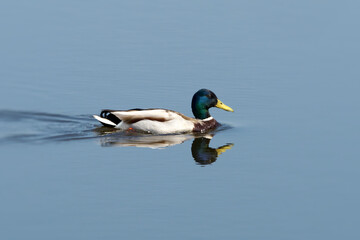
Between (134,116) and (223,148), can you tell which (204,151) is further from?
(134,116)

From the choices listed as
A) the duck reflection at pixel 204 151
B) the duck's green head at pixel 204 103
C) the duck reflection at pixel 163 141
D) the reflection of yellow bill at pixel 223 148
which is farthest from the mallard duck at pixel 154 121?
the reflection of yellow bill at pixel 223 148

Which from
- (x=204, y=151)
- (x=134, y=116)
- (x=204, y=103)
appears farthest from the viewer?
(x=204, y=103)

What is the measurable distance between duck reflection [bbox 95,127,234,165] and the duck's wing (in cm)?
22

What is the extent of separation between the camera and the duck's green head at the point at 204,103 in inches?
752

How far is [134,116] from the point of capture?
18562 millimetres

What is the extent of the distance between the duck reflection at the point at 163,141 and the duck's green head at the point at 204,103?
75cm

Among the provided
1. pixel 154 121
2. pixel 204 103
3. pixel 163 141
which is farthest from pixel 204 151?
pixel 204 103

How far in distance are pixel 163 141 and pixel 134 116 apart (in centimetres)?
100

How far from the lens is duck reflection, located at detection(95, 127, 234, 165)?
1697 cm

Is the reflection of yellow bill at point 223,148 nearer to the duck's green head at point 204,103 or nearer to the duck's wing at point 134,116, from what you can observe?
the duck's wing at point 134,116

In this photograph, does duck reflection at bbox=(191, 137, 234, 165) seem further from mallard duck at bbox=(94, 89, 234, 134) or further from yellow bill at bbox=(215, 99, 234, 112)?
yellow bill at bbox=(215, 99, 234, 112)

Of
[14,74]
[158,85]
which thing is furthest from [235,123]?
[14,74]

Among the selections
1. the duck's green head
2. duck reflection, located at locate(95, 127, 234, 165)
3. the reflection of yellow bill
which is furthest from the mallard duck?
the reflection of yellow bill

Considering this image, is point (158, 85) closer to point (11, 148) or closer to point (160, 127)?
point (160, 127)
